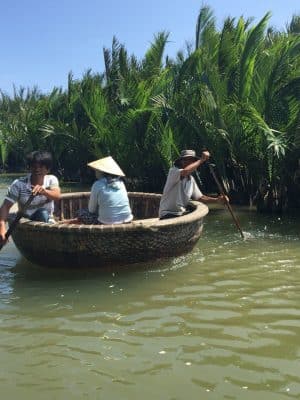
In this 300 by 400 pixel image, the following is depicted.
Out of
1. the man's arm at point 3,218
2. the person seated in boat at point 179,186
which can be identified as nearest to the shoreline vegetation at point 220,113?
the person seated in boat at point 179,186

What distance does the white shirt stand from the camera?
627 cm

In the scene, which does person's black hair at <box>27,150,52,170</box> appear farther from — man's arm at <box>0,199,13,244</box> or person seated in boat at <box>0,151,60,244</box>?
man's arm at <box>0,199,13,244</box>

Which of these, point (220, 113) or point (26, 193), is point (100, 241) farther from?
point (220, 113)

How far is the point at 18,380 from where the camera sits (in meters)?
3.18

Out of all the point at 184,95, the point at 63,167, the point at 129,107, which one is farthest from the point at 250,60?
the point at 63,167

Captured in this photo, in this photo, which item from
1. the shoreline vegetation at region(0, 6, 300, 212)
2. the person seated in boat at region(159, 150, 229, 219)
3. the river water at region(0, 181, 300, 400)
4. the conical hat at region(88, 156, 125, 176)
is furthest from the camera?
the shoreline vegetation at region(0, 6, 300, 212)

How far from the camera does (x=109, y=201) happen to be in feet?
18.4

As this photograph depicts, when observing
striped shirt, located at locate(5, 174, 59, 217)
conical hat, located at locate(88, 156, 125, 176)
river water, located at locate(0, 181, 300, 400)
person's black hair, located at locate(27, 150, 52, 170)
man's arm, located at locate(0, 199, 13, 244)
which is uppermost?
person's black hair, located at locate(27, 150, 52, 170)

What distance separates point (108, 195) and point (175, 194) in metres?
1.08

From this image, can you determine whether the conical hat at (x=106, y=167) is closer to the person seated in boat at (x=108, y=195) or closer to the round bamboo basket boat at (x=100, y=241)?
the person seated in boat at (x=108, y=195)

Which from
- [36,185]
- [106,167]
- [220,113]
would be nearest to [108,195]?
[106,167]

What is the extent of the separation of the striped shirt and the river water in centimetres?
74

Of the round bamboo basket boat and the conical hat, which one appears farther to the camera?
the conical hat

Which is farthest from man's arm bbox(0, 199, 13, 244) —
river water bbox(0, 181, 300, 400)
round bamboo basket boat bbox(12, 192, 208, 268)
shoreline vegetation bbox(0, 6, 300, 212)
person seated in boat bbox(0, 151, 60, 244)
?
shoreline vegetation bbox(0, 6, 300, 212)
